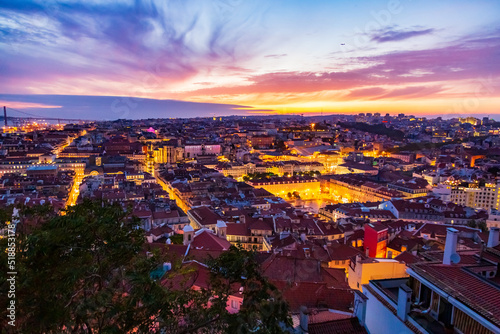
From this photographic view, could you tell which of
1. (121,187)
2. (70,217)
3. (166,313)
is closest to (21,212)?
(70,217)

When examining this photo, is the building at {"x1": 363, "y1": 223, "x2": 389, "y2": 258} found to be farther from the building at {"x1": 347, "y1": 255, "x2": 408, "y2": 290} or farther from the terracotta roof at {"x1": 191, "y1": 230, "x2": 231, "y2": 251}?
the terracotta roof at {"x1": 191, "y1": 230, "x2": 231, "y2": 251}

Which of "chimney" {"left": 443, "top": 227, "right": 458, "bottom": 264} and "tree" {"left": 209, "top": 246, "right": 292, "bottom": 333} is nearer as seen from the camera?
"tree" {"left": 209, "top": 246, "right": 292, "bottom": 333}

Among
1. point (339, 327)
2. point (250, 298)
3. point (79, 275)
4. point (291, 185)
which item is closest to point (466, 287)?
point (339, 327)

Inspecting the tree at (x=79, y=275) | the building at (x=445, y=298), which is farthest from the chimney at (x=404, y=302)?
the tree at (x=79, y=275)

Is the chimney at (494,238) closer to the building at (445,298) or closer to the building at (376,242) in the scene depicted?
the building at (445,298)

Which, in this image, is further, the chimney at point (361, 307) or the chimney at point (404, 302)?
the chimney at point (361, 307)

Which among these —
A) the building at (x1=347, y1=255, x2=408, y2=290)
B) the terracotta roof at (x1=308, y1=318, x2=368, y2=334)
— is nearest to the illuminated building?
the building at (x1=347, y1=255, x2=408, y2=290)
